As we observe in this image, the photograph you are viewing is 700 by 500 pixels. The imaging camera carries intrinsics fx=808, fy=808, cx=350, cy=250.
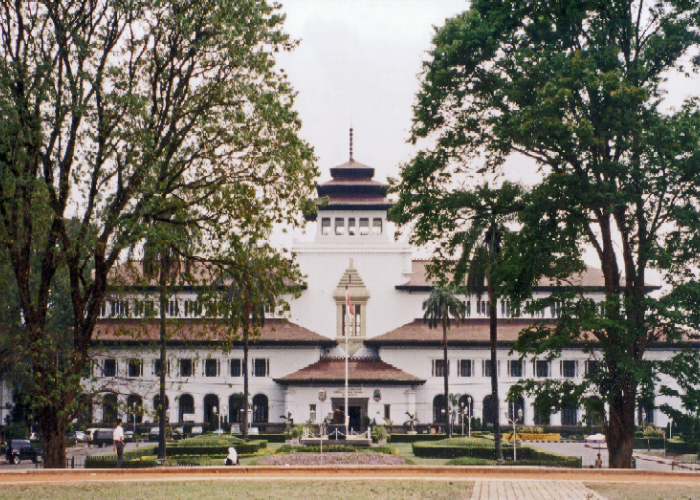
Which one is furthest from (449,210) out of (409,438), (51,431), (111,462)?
(409,438)

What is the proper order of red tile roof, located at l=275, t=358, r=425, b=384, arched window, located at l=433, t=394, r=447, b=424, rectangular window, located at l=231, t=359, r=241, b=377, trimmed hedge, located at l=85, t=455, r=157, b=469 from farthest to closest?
rectangular window, located at l=231, t=359, r=241, b=377 < arched window, located at l=433, t=394, r=447, b=424 < red tile roof, located at l=275, t=358, r=425, b=384 < trimmed hedge, located at l=85, t=455, r=157, b=469

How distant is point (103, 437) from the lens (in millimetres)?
59062

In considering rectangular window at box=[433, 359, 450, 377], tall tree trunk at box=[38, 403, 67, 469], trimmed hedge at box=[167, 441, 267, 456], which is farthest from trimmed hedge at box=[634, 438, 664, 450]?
tall tree trunk at box=[38, 403, 67, 469]

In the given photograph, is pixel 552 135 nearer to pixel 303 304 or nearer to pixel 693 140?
pixel 693 140

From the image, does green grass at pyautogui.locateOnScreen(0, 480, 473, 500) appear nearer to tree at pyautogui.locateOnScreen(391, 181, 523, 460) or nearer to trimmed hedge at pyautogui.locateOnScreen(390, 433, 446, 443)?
tree at pyautogui.locateOnScreen(391, 181, 523, 460)

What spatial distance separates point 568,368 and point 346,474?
5322 centimetres

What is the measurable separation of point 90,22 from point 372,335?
51.5 metres

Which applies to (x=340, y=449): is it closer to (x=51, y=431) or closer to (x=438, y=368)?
(x=438, y=368)

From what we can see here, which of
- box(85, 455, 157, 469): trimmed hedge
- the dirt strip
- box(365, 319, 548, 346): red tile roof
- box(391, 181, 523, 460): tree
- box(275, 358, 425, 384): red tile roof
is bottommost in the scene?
box(85, 455, 157, 469): trimmed hedge

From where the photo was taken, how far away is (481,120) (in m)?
25.3

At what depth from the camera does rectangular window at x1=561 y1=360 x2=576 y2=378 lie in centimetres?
6800

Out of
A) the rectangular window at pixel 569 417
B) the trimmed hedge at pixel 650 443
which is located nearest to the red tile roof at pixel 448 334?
the rectangular window at pixel 569 417

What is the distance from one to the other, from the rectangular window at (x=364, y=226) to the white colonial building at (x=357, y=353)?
11 cm

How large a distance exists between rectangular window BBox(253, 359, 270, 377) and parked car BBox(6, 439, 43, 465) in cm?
2424
